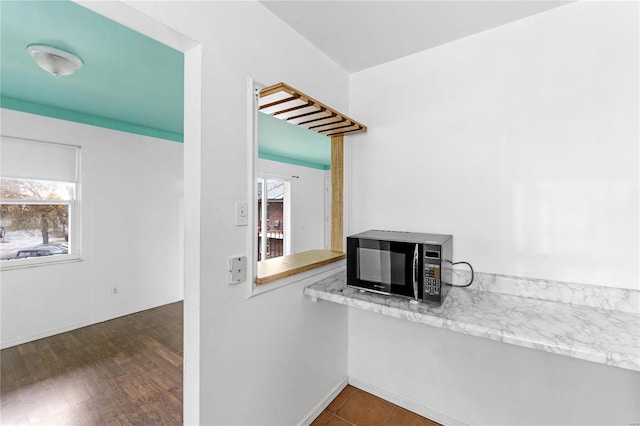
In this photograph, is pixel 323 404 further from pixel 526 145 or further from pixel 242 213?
pixel 526 145

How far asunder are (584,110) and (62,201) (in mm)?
4491

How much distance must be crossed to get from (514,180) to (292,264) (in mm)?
1351

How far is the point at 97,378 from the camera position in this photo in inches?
85.4

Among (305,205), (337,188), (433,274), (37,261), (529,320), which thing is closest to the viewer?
(529,320)

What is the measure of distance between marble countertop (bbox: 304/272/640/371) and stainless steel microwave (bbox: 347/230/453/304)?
0.06 metres

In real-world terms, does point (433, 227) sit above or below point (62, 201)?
below

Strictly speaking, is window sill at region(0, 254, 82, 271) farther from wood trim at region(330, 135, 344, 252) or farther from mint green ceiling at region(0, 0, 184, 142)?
wood trim at region(330, 135, 344, 252)

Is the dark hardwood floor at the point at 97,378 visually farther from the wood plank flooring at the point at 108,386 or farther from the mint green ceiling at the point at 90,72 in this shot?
the mint green ceiling at the point at 90,72

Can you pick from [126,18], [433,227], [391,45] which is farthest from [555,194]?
[126,18]

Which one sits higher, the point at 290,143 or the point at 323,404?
the point at 290,143

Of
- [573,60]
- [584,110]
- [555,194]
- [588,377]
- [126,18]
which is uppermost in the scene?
[573,60]

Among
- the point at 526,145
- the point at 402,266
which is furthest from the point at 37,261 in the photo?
the point at 526,145

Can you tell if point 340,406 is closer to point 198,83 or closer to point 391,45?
point 198,83

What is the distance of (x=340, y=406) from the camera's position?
1838 millimetres
